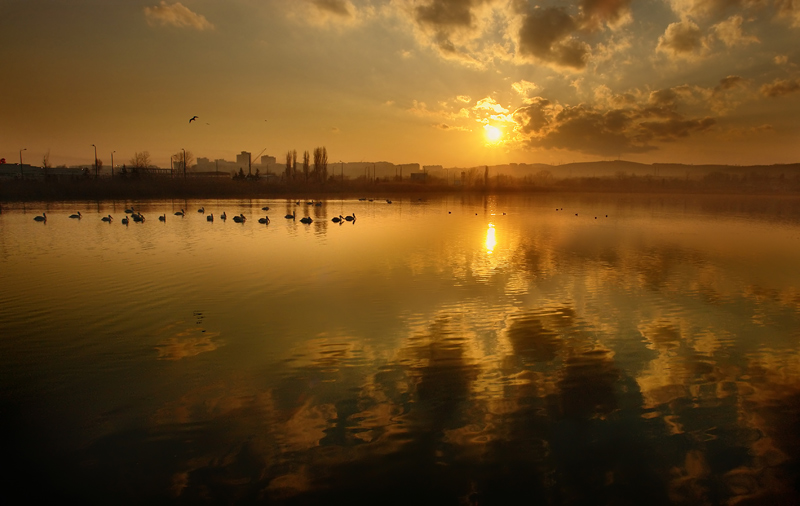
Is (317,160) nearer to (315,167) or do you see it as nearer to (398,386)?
(315,167)

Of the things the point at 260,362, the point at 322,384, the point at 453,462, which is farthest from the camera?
the point at 260,362

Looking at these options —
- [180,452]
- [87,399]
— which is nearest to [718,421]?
[180,452]

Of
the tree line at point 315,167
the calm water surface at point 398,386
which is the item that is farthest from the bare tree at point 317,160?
the calm water surface at point 398,386

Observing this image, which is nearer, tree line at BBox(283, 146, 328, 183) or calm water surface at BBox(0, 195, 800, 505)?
calm water surface at BBox(0, 195, 800, 505)

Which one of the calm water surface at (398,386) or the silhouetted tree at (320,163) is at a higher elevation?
the silhouetted tree at (320,163)

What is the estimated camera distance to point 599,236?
34594mm

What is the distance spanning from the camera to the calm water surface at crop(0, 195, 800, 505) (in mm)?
6238

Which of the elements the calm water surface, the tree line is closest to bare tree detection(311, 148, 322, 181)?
the tree line

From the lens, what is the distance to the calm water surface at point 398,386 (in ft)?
20.5

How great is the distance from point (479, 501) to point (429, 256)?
60.4 ft

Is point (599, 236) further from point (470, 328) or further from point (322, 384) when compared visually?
point (322, 384)

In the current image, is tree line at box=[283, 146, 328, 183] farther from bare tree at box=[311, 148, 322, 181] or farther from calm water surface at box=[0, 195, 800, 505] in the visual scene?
calm water surface at box=[0, 195, 800, 505]

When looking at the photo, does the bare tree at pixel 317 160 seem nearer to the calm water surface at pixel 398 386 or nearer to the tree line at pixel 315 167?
the tree line at pixel 315 167

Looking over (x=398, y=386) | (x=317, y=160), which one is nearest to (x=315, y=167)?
(x=317, y=160)
